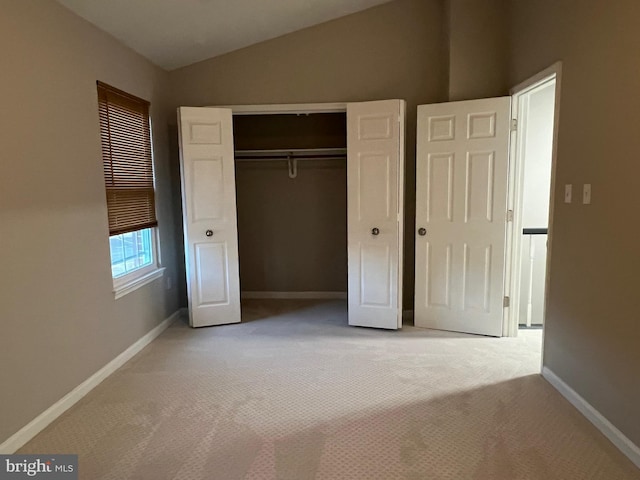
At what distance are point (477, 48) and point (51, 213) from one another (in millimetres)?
3435

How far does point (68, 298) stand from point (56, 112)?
111cm

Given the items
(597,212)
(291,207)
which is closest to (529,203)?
(597,212)

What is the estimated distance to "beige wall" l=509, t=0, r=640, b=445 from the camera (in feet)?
6.83

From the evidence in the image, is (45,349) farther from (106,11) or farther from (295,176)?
(295,176)

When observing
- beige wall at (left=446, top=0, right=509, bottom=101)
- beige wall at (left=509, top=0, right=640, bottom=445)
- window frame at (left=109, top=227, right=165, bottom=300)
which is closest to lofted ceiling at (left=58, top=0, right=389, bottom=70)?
beige wall at (left=446, top=0, right=509, bottom=101)

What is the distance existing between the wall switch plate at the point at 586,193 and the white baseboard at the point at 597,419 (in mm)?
1127

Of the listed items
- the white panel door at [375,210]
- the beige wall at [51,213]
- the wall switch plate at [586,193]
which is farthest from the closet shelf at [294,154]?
the wall switch plate at [586,193]

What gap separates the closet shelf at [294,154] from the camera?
4742 millimetres

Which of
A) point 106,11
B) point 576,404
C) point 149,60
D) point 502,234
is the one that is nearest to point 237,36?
point 149,60

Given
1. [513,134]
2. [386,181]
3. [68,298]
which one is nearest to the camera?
[68,298]

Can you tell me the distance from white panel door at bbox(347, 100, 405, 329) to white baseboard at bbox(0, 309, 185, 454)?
186cm

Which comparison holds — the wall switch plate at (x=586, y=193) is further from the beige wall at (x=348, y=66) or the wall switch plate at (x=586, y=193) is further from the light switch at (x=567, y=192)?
the beige wall at (x=348, y=66)

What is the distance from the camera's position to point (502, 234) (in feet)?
11.7

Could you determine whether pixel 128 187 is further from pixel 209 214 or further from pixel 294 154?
pixel 294 154
